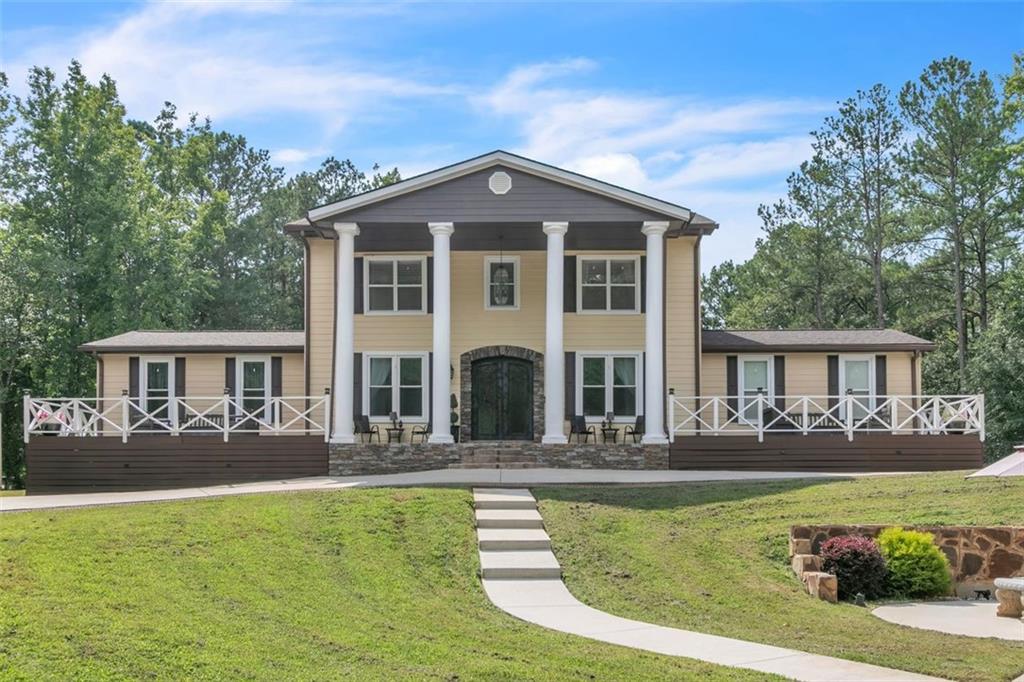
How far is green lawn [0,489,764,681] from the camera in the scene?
826 cm

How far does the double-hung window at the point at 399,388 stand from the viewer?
25469mm

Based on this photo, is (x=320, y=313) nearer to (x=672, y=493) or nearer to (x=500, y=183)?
(x=500, y=183)

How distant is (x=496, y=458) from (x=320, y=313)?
239 inches

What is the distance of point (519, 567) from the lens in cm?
1298

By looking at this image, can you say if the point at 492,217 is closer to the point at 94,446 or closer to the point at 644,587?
the point at 94,446

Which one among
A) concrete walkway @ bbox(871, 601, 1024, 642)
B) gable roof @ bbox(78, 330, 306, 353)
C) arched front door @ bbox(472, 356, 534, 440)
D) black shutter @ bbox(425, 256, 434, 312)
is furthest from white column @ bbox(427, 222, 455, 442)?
concrete walkway @ bbox(871, 601, 1024, 642)

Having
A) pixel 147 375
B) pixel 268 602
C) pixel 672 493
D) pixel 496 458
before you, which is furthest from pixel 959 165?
pixel 268 602

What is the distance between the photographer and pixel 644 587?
12352 mm

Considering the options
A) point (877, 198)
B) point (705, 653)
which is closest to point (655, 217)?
point (705, 653)

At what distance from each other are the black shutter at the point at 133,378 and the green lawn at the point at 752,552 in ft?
41.6

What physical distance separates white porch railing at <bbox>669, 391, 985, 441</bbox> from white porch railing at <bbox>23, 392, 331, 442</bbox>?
8.01 metres

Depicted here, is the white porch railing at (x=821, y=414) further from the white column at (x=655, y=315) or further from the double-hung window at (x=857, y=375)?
the white column at (x=655, y=315)

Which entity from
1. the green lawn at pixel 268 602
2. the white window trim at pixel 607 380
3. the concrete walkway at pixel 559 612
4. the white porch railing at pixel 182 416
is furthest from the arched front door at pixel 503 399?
the green lawn at pixel 268 602

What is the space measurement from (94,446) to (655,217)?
1247 centimetres
